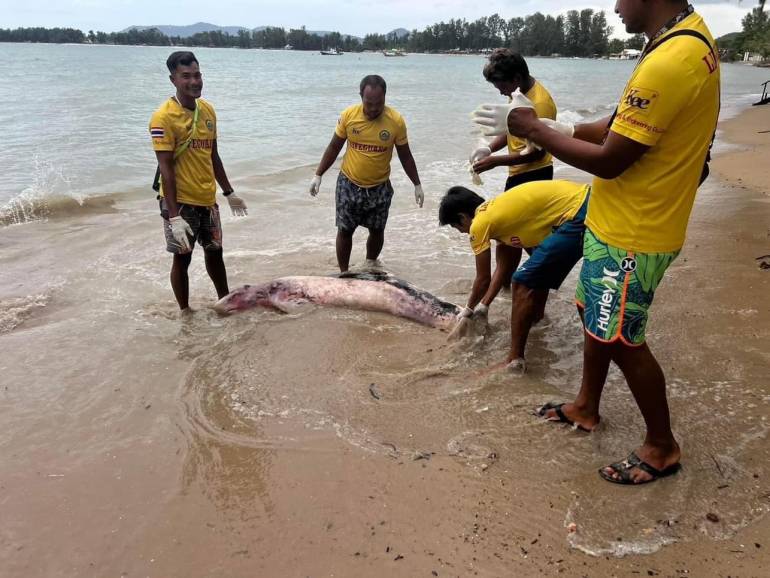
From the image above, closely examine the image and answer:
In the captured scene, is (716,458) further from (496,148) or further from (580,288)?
(496,148)

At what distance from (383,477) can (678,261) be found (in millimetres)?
4094

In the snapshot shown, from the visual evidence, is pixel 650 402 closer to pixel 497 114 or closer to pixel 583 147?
pixel 583 147

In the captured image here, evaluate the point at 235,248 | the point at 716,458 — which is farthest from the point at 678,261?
the point at 235,248

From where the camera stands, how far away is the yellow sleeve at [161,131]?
4098 mm

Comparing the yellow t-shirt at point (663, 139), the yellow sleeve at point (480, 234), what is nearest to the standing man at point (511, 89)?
the yellow sleeve at point (480, 234)

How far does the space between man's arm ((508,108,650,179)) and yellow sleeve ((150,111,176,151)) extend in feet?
9.41

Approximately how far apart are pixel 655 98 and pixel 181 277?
12.8 ft

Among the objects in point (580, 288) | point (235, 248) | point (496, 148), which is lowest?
point (235, 248)

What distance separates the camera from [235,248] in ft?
23.1

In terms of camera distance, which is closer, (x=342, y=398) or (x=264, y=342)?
(x=342, y=398)

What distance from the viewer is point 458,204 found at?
3.75 metres

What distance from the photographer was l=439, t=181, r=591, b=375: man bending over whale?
3.28m

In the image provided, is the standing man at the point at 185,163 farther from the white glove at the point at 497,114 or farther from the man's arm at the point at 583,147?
the man's arm at the point at 583,147

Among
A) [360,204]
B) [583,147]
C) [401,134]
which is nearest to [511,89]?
[401,134]
